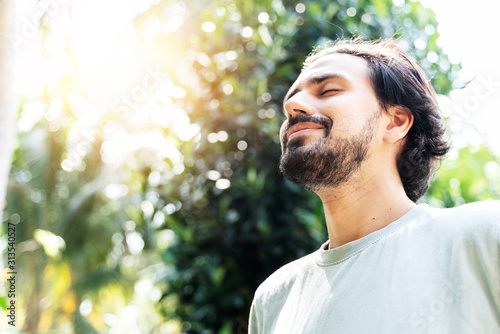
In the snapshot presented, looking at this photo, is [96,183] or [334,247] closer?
[334,247]

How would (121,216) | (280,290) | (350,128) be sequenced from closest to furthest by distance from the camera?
(350,128), (280,290), (121,216)

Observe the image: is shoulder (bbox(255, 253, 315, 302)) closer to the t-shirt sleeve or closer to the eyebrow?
the t-shirt sleeve

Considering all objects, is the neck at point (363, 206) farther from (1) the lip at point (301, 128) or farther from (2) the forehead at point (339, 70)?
(2) the forehead at point (339, 70)

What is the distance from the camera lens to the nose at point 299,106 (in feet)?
5.32

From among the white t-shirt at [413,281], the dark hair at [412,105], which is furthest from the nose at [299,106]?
the white t-shirt at [413,281]

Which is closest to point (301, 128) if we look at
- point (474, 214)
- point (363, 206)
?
point (363, 206)

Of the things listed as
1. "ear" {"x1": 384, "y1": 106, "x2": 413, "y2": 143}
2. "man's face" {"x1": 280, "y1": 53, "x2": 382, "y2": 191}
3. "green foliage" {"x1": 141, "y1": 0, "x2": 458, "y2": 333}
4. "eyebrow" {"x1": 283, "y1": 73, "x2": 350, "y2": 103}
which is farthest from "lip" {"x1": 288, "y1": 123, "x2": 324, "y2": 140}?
"green foliage" {"x1": 141, "y1": 0, "x2": 458, "y2": 333}

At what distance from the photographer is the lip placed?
1.59 m

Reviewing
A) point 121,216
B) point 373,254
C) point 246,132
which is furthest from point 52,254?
point 373,254

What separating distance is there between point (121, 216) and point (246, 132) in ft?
18.0

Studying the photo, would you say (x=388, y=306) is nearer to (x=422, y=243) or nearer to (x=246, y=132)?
(x=422, y=243)

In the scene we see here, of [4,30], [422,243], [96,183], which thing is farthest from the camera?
[96,183]

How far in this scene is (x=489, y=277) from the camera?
3.56ft

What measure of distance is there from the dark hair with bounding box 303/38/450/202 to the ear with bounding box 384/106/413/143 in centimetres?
2
